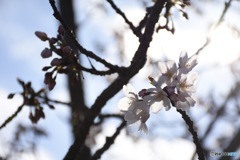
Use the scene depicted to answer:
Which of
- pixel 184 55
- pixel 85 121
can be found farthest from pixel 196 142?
pixel 85 121

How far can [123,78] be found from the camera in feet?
5.90

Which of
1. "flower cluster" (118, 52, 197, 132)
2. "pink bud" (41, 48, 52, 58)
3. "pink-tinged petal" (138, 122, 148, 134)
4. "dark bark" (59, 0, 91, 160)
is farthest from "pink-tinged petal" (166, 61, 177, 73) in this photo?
"dark bark" (59, 0, 91, 160)

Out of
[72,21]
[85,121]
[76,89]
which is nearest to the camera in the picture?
[85,121]

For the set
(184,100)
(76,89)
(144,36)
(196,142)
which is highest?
(76,89)

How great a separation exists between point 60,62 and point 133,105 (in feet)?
1.29

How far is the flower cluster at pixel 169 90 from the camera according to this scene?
1450 mm

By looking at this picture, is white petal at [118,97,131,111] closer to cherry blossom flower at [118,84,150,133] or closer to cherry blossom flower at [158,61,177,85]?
cherry blossom flower at [118,84,150,133]

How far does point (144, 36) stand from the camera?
1.57 m

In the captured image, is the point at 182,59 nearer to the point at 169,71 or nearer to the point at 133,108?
the point at 169,71

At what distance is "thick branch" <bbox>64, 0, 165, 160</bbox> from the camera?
1.58 m

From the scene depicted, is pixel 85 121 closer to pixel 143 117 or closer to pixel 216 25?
pixel 143 117

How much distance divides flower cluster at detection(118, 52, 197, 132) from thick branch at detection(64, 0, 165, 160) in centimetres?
12

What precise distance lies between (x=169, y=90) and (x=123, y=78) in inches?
16.1

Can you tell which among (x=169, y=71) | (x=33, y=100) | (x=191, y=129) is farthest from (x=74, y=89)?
(x=191, y=129)
